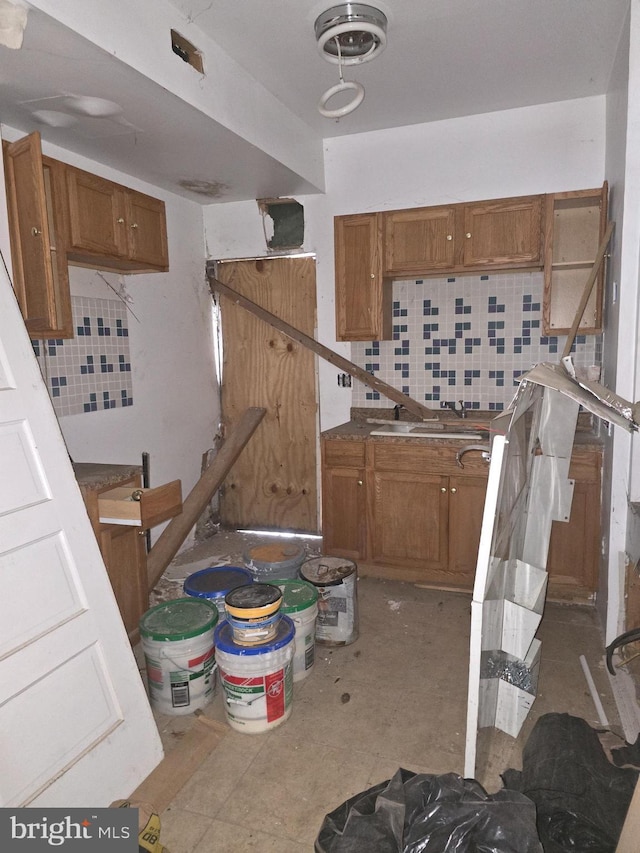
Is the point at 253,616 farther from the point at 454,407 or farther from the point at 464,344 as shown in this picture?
the point at 464,344

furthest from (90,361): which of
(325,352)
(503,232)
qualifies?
(503,232)

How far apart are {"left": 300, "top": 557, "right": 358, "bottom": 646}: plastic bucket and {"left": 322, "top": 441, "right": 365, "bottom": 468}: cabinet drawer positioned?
31.3 inches

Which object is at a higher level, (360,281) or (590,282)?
(360,281)

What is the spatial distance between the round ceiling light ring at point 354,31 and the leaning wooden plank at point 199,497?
7.57 ft

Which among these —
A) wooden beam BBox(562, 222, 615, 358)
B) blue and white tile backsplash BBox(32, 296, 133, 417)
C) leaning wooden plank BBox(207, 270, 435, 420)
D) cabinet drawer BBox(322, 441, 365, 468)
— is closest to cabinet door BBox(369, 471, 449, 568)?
cabinet drawer BBox(322, 441, 365, 468)

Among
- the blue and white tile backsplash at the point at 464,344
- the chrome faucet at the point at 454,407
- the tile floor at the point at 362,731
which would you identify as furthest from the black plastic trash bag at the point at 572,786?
the blue and white tile backsplash at the point at 464,344

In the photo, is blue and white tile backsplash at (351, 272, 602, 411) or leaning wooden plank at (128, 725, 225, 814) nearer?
leaning wooden plank at (128, 725, 225, 814)

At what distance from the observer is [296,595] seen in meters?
2.44

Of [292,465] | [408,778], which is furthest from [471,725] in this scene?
[292,465]

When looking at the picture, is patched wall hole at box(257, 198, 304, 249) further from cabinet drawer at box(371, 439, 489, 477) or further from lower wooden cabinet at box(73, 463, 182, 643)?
lower wooden cabinet at box(73, 463, 182, 643)

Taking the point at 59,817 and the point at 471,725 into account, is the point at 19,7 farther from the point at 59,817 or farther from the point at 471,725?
the point at 471,725

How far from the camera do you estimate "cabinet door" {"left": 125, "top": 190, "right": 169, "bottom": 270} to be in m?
2.87

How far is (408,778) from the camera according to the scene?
1.31m

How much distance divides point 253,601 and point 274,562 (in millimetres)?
676
